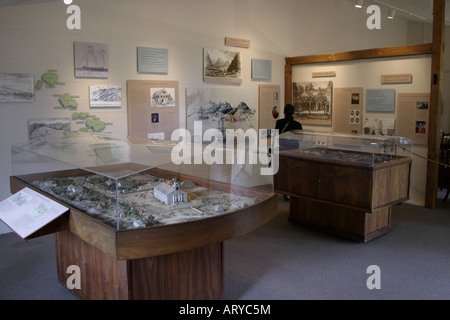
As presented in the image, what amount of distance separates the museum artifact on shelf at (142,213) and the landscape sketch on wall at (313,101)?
5021 millimetres

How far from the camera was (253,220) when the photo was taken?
10.9 ft

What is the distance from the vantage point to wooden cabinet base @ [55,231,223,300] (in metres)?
3.11

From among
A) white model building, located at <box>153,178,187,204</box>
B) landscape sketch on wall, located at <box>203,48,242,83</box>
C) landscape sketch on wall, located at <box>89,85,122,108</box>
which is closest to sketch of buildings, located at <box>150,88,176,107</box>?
landscape sketch on wall, located at <box>89,85,122,108</box>

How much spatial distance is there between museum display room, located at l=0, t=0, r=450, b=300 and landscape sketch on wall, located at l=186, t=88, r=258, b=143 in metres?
0.03

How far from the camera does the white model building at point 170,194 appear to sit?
11.4 ft

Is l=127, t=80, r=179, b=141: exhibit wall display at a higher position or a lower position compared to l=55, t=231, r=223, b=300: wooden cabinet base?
higher

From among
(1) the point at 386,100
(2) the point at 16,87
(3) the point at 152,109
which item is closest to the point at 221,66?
(3) the point at 152,109

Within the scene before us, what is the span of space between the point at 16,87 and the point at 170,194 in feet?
10.9

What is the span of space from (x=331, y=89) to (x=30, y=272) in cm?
626

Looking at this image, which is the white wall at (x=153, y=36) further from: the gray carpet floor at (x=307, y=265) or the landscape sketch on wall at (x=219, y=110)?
the gray carpet floor at (x=307, y=265)

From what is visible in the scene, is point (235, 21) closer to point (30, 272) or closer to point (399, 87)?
point (399, 87)
